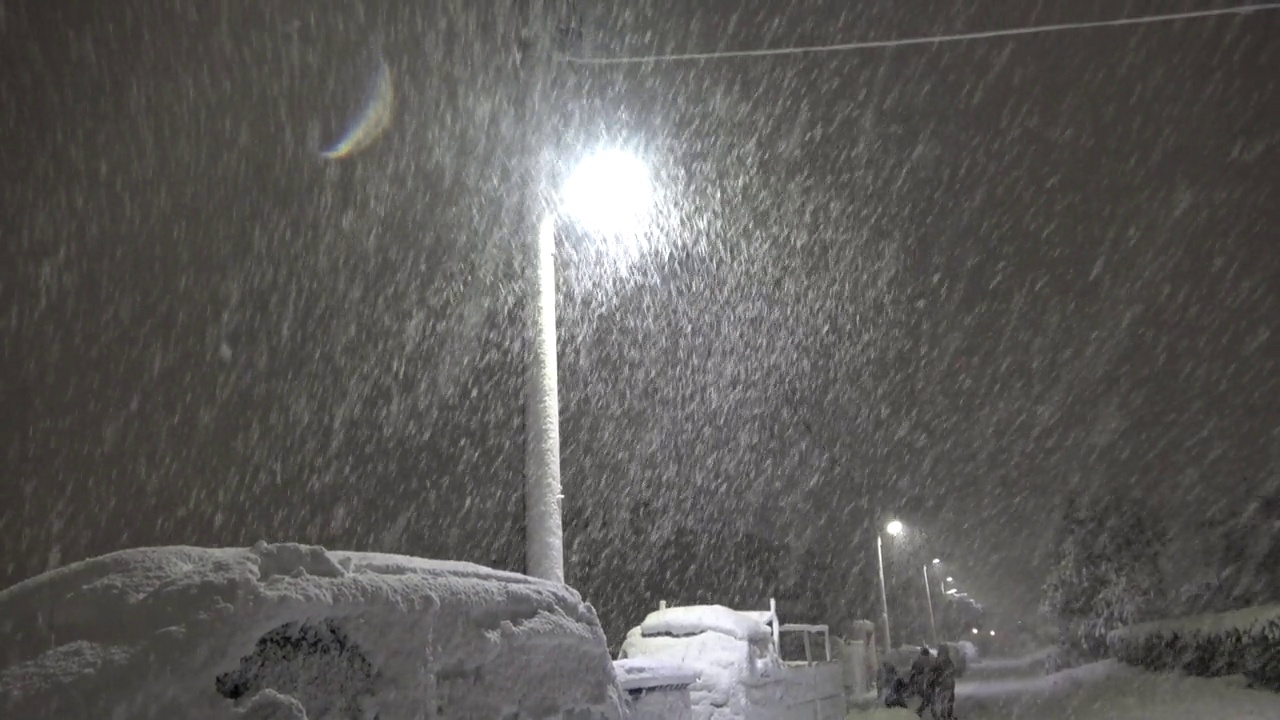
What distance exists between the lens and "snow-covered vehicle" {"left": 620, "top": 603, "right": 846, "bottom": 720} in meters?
9.40

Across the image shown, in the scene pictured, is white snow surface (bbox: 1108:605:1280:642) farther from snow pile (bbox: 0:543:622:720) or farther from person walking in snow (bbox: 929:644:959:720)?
snow pile (bbox: 0:543:622:720)

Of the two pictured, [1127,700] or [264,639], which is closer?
[264,639]

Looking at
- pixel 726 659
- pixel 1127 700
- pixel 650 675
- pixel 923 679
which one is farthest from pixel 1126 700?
pixel 650 675

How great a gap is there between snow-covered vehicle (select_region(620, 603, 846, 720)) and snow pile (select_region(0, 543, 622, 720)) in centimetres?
504

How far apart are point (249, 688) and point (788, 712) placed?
29.3 feet

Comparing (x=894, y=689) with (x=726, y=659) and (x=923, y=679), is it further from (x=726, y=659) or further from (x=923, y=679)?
(x=726, y=659)

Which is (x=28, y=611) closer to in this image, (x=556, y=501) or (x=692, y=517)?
(x=556, y=501)

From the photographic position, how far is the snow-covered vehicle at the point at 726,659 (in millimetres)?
9398

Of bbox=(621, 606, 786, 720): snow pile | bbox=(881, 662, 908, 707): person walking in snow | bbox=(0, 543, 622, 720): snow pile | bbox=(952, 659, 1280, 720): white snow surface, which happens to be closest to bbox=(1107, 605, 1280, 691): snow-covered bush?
bbox=(952, 659, 1280, 720): white snow surface

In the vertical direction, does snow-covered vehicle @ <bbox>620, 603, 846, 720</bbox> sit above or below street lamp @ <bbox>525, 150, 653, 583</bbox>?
below

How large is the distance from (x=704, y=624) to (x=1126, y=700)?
40.8 feet

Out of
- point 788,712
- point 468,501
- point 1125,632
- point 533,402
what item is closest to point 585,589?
point 468,501

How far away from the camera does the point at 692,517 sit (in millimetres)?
34094

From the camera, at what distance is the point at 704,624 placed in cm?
1045
